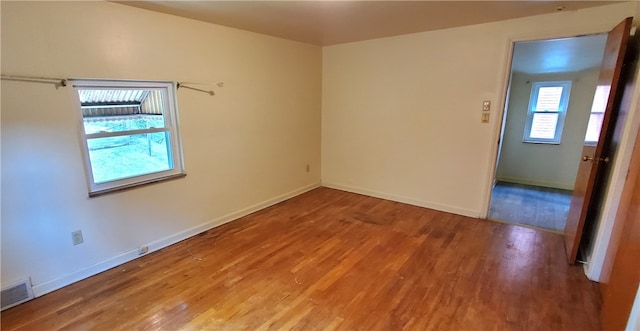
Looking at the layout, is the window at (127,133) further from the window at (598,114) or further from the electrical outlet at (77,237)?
the window at (598,114)

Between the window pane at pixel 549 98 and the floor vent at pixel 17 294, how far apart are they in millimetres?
7267

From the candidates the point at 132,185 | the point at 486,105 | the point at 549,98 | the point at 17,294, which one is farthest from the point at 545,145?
the point at 17,294

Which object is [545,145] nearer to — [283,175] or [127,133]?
[283,175]

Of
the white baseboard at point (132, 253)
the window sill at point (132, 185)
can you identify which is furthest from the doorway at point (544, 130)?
the window sill at point (132, 185)

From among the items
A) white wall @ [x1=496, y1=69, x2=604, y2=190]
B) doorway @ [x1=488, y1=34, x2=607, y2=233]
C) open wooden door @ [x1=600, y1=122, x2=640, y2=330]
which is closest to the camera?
open wooden door @ [x1=600, y1=122, x2=640, y2=330]

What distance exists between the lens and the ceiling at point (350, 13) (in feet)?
7.97

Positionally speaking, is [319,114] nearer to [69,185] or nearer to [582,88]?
[69,185]

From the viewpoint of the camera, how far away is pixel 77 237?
2320 mm

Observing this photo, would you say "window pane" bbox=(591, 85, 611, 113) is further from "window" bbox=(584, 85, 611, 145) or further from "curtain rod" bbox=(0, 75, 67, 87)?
"curtain rod" bbox=(0, 75, 67, 87)

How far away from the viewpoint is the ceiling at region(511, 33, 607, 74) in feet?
10.7

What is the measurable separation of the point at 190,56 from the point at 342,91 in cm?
225

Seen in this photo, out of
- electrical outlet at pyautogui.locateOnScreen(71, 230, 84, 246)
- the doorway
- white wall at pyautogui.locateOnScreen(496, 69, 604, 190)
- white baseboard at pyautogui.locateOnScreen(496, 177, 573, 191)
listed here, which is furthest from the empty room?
white baseboard at pyautogui.locateOnScreen(496, 177, 573, 191)

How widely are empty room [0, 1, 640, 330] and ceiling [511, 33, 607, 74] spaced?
0.13m

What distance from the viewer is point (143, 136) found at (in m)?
2.71
